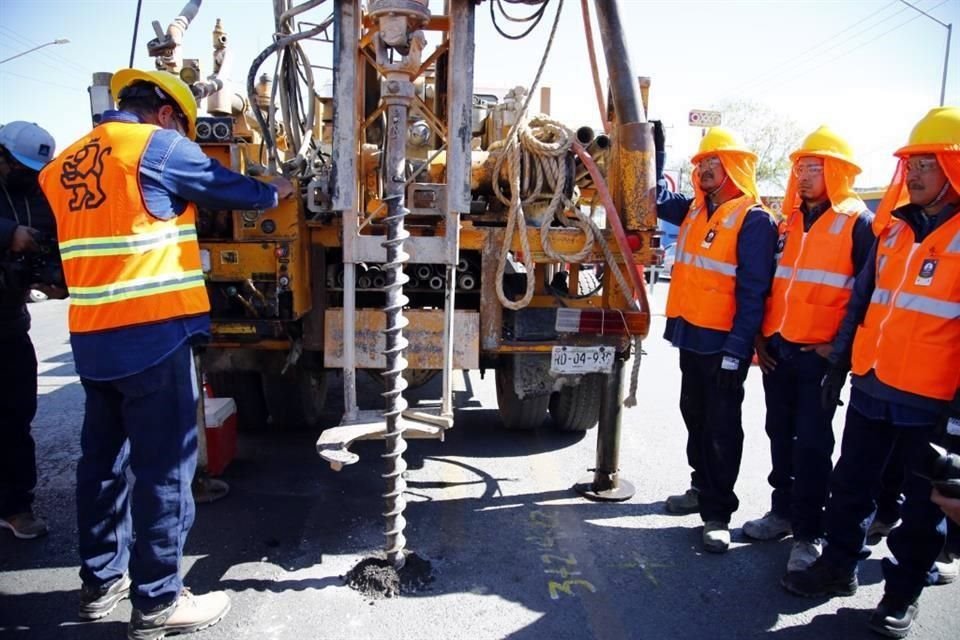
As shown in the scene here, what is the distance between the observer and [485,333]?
3.63 metres

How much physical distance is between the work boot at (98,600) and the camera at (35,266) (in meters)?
1.43

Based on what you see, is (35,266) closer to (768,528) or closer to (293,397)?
(293,397)

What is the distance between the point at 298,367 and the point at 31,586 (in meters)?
1.76

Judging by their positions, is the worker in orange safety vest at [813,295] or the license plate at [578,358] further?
the license plate at [578,358]

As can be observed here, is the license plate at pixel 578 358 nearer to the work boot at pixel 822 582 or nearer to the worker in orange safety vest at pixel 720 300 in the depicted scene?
the worker in orange safety vest at pixel 720 300

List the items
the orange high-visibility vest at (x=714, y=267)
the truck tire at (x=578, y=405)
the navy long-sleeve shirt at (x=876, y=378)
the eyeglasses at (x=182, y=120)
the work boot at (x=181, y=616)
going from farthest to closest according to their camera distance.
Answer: the truck tire at (x=578, y=405) < the orange high-visibility vest at (x=714, y=267) < the eyeglasses at (x=182, y=120) < the navy long-sleeve shirt at (x=876, y=378) < the work boot at (x=181, y=616)

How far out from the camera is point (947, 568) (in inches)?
128

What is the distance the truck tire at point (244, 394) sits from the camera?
455 centimetres

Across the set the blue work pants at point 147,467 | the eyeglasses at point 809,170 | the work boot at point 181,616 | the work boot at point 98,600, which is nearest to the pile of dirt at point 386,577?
the work boot at point 181,616

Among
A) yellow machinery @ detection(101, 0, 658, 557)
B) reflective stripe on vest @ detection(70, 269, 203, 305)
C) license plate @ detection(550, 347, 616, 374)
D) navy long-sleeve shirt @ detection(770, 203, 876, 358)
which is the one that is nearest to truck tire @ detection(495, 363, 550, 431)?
yellow machinery @ detection(101, 0, 658, 557)

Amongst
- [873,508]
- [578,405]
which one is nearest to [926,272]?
[873,508]

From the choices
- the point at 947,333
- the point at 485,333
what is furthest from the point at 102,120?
the point at 947,333

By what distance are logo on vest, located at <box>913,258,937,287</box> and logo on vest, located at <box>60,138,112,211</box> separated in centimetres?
312

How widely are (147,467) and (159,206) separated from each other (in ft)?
3.23
